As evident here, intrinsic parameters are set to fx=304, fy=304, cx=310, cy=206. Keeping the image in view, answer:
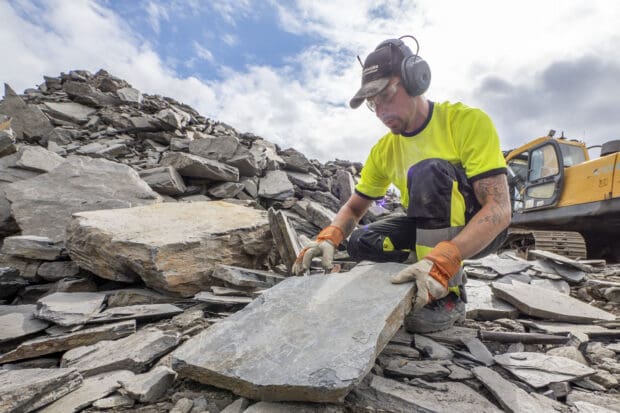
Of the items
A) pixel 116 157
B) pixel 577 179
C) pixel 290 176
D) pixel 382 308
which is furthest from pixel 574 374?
pixel 116 157

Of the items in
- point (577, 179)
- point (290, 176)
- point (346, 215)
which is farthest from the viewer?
point (290, 176)

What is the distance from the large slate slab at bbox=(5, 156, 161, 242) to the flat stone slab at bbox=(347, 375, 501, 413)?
3.75m

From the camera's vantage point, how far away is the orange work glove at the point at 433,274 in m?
1.78

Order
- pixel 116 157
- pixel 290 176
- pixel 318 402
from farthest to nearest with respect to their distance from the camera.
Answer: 1. pixel 290 176
2. pixel 116 157
3. pixel 318 402

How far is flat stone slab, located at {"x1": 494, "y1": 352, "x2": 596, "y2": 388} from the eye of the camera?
63.0 inches

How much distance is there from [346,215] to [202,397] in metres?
1.95

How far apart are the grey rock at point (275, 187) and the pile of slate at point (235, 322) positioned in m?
2.64

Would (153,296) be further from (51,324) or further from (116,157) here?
(116,157)

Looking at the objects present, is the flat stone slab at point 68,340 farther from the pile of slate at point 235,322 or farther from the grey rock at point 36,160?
the grey rock at point 36,160

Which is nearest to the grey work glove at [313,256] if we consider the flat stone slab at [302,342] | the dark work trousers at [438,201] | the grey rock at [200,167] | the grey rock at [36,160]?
the flat stone slab at [302,342]

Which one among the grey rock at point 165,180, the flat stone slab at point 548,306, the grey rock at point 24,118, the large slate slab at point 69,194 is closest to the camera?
the flat stone slab at point 548,306

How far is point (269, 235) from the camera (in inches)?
136

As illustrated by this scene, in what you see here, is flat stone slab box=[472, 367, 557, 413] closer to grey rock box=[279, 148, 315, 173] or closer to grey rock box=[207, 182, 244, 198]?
grey rock box=[207, 182, 244, 198]

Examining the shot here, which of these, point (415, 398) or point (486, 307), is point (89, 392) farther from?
point (486, 307)
